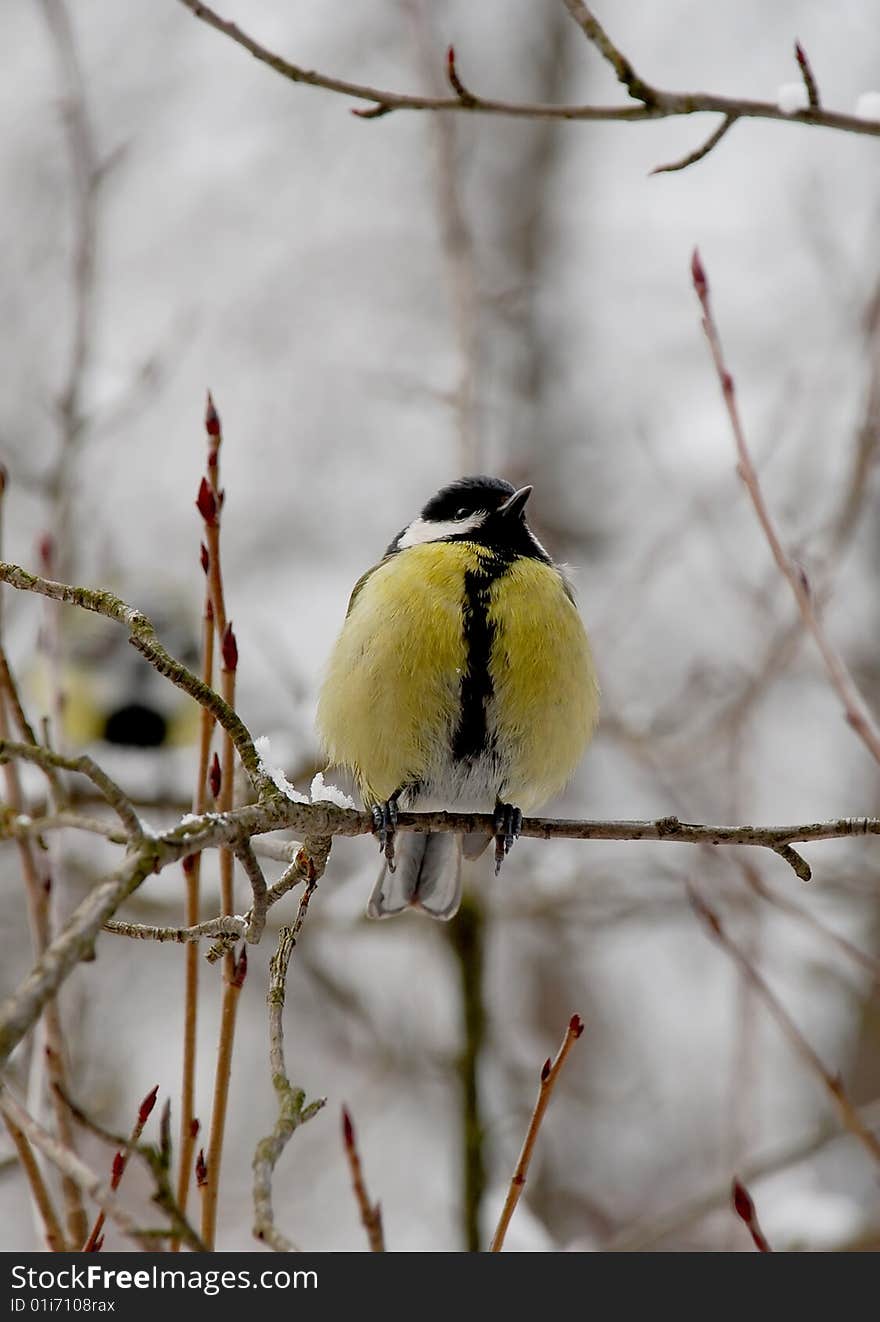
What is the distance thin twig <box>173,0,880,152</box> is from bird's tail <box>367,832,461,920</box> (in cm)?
202

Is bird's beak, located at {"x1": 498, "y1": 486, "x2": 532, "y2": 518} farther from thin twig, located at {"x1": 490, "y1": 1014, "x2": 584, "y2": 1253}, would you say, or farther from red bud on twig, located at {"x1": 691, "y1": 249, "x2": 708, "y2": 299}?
thin twig, located at {"x1": 490, "y1": 1014, "x2": 584, "y2": 1253}

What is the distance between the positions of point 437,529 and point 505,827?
1.12 metres

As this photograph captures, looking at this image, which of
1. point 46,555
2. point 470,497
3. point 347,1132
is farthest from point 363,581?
point 347,1132

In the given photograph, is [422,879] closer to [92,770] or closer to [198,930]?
[198,930]

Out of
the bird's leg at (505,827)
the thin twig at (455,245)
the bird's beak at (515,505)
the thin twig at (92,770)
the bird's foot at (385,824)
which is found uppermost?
the thin twig at (455,245)

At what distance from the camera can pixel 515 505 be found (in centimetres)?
363

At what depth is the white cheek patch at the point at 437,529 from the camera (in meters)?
3.68

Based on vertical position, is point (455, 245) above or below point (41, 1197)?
above

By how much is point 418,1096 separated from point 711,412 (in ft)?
12.4

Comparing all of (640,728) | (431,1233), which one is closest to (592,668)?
(640,728)

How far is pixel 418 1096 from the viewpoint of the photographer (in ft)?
21.2

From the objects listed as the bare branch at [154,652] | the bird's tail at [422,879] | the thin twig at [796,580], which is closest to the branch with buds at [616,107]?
the thin twig at [796,580]

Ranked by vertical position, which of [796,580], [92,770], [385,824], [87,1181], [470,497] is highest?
[470,497]

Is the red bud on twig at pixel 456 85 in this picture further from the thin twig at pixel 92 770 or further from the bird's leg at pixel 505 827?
the bird's leg at pixel 505 827
